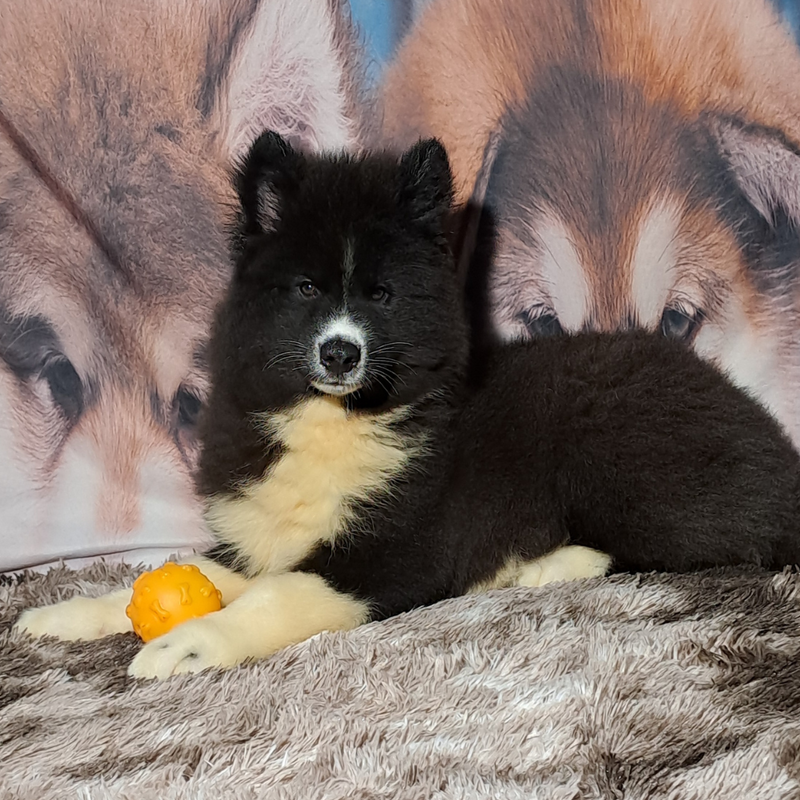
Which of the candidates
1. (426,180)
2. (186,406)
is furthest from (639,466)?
(186,406)

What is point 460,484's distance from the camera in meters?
2.63

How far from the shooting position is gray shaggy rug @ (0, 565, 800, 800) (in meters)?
1.72

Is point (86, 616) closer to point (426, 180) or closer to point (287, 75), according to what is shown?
point (426, 180)

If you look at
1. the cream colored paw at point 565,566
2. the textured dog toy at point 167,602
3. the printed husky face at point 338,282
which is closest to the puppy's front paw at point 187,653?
the textured dog toy at point 167,602

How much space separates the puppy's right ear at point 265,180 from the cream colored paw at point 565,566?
1321 mm

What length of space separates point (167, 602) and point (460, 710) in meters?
0.87

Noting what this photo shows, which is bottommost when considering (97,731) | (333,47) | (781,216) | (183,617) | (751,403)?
(97,731)

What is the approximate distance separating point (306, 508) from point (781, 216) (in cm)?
203

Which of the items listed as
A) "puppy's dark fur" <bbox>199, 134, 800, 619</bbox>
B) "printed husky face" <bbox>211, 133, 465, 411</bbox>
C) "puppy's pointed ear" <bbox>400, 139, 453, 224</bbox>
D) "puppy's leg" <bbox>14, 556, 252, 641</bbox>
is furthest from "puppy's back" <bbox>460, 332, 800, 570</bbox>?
"puppy's leg" <bbox>14, 556, 252, 641</bbox>

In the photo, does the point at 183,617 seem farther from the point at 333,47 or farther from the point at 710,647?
the point at 333,47

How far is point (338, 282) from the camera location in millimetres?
2432

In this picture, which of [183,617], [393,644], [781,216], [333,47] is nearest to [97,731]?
[183,617]

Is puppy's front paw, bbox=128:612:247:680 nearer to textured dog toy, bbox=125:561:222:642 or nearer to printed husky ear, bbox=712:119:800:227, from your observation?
textured dog toy, bbox=125:561:222:642

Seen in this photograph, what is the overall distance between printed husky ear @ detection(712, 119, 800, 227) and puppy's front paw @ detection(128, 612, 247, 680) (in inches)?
93.1
